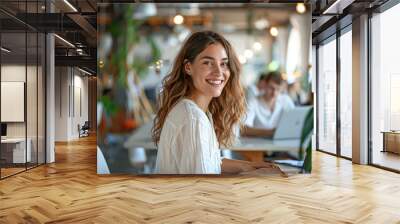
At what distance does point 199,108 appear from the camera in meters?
6.21

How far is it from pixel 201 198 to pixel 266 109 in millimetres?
2148

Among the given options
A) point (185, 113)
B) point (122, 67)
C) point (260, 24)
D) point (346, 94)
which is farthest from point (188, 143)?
point (346, 94)

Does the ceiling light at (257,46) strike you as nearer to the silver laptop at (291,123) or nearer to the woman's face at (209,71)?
the woman's face at (209,71)

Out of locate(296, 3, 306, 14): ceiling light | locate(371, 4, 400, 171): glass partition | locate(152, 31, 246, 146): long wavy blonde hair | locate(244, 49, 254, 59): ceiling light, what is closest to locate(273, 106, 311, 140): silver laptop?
locate(152, 31, 246, 146): long wavy blonde hair

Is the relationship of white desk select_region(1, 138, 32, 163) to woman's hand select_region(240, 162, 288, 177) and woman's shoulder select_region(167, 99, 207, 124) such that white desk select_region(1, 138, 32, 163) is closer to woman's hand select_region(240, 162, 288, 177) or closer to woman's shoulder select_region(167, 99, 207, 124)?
woman's shoulder select_region(167, 99, 207, 124)

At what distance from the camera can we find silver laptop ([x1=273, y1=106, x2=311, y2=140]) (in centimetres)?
649

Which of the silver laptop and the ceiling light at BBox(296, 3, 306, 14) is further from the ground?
the ceiling light at BBox(296, 3, 306, 14)

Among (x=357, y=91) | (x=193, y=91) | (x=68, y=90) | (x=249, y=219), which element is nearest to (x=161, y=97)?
(x=193, y=91)

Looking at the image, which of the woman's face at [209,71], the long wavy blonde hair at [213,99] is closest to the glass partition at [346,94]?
the long wavy blonde hair at [213,99]

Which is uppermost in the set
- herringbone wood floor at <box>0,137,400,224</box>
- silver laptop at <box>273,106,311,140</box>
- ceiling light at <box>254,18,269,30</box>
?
ceiling light at <box>254,18,269,30</box>

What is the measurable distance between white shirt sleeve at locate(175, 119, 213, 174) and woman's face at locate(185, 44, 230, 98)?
1.67 ft

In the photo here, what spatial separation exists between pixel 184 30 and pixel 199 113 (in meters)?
1.36

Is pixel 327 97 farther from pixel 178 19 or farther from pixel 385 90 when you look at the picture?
pixel 178 19

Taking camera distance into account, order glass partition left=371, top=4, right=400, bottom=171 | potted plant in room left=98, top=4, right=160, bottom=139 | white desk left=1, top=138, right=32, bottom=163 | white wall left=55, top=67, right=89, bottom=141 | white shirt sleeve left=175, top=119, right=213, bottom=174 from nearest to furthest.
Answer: white shirt sleeve left=175, top=119, right=213, bottom=174, potted plant in room left=98, top=4, right=160, bottom=139, white desk left=1, top=138, right=32, bottom=163, glass partition left=371, top=4, right=400, bottom=171, white wall left=55, top=67, right=89, bottom=141
